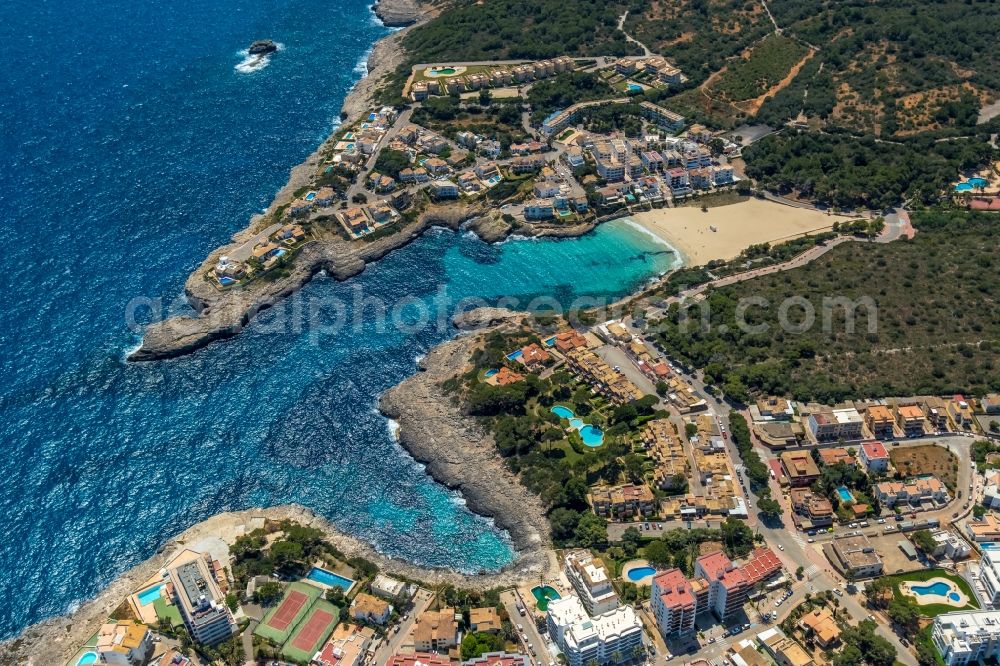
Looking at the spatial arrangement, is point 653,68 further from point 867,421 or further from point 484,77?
point 867,421

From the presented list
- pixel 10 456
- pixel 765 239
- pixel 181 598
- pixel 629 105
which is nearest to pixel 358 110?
pixel 629 105

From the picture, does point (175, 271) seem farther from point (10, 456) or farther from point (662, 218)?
point (662, 218)

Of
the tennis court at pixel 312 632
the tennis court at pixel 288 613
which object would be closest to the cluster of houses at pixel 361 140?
the tennis court at pixel 288 613

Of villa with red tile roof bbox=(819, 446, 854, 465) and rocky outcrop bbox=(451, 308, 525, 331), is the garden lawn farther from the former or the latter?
rocky outcrop bbox=(451, 308, 525, 331)

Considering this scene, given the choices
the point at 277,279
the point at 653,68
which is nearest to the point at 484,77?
the point at 653,68

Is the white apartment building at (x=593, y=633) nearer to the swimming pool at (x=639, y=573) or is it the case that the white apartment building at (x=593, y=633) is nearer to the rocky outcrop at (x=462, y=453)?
the swimming pool at (x=639, y=573)

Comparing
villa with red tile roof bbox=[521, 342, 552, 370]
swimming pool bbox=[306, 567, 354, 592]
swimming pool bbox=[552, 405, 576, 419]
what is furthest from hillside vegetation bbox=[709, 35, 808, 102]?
swimming pool bbox=[306, 567, 354, 592]

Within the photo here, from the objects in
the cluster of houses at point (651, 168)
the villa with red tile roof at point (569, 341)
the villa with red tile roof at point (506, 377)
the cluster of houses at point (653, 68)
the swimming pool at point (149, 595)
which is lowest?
the villa with red tile roof at point (569, 341)
